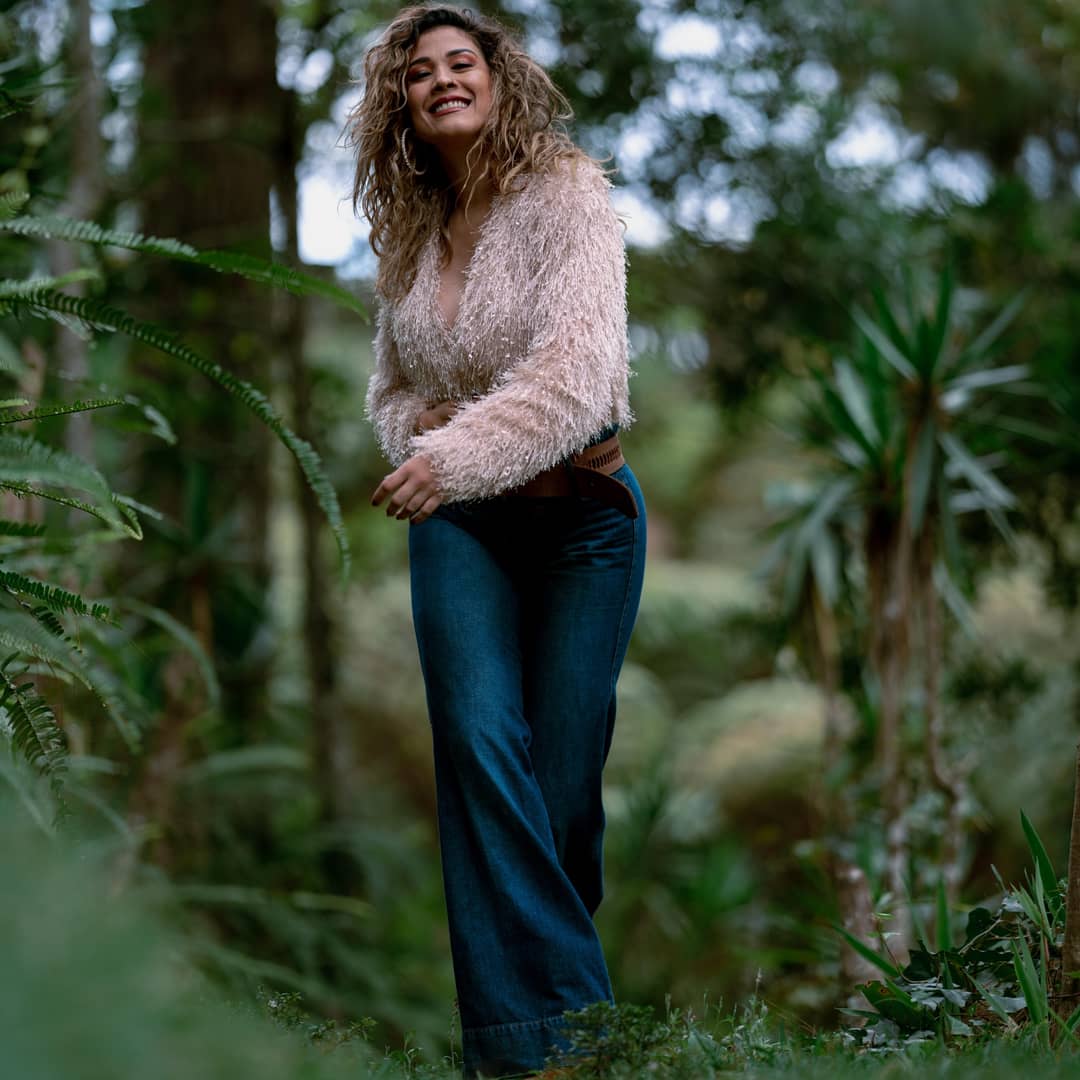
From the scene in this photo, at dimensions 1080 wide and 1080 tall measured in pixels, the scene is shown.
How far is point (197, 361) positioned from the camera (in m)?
2.34

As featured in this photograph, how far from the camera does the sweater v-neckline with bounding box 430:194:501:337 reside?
244 cm

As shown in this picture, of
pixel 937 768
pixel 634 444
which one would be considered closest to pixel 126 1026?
pixel 937 768

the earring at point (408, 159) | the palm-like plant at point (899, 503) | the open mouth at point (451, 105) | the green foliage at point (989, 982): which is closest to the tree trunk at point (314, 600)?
the palm-like plant at point (899, 503)

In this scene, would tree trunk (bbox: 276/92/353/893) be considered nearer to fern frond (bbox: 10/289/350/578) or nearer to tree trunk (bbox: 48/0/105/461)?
tree trunk (bbox: 48/0/105/461)

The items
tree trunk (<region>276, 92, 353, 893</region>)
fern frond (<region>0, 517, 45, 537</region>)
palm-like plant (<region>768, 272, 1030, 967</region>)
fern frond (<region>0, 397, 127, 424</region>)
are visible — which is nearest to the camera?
fern frond (<region>0, 517, 45, 537</region>)

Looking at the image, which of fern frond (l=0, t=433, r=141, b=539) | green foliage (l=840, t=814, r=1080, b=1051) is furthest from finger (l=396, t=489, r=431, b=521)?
green foliage (l=840, t=814, r=1080, b=1051)

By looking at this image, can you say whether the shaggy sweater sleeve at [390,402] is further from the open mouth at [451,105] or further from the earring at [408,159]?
the open mouth at [451,105]

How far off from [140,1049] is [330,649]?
585 cm

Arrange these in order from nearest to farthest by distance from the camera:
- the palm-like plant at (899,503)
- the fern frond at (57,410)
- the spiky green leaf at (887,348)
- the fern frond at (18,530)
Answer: the fern frond at (18,530) → the fern frond at (57,410) → the palm-like plant at (899,503) → the spiky green leaf at (887,348)

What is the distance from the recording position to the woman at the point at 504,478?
2.23 m

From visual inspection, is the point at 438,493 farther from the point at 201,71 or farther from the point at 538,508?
the point at 201,71

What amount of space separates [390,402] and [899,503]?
2.85 metres

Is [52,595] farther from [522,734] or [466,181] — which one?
[466,181]

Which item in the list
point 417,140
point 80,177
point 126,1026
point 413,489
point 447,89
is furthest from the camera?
point 80,177
